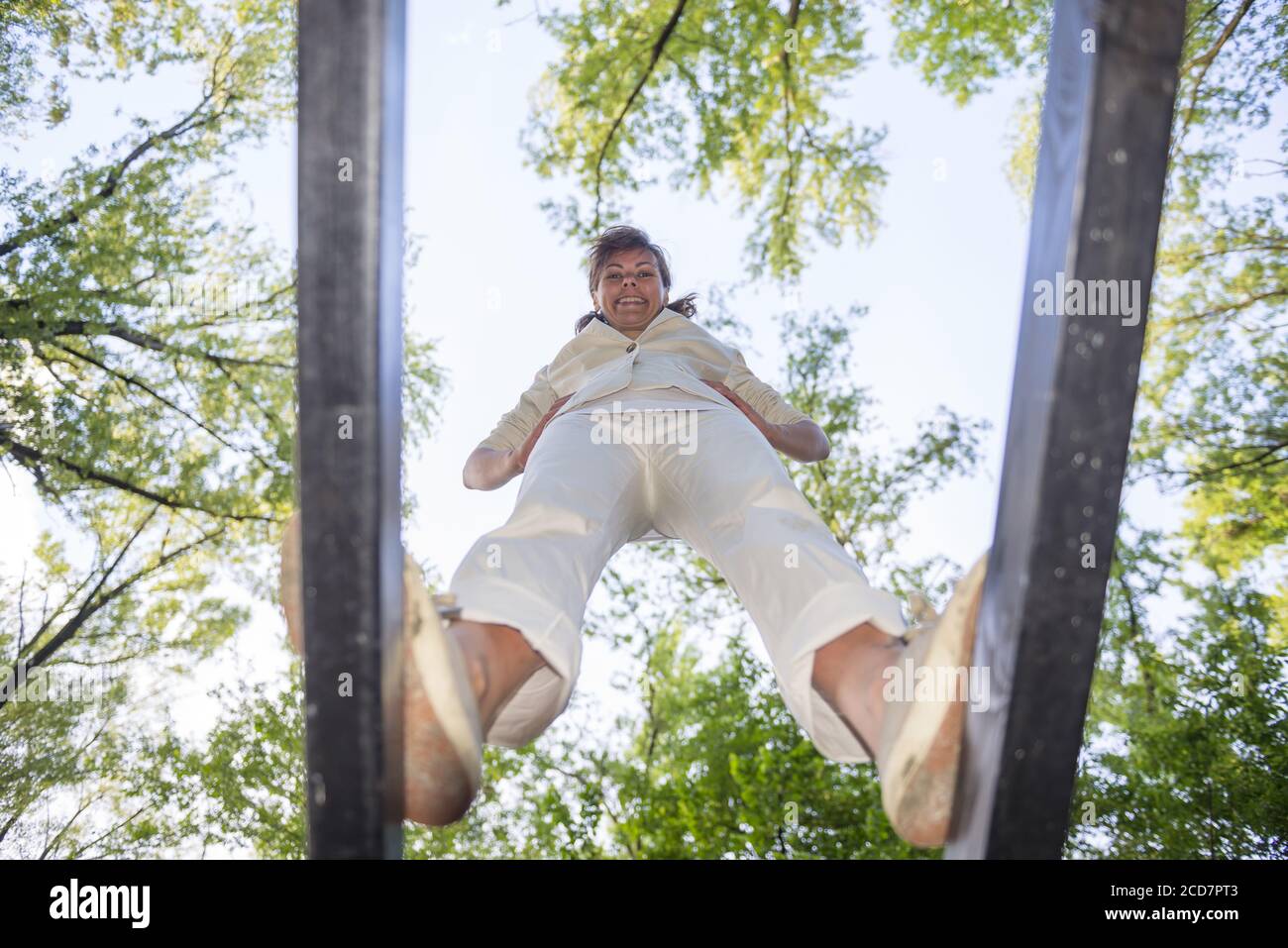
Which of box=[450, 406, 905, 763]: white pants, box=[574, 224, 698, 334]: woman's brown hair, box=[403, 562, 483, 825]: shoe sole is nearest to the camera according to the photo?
box=[403, 562, 483, 825]: shoe sole

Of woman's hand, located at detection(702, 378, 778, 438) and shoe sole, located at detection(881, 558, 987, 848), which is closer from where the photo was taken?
shoe sole, located at detection(881, 558, 987, 848)

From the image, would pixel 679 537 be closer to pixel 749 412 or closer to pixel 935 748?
pixel 749 412

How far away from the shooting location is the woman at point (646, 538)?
1.60 metres

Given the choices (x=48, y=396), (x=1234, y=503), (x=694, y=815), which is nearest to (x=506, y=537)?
(x=694, y=815)

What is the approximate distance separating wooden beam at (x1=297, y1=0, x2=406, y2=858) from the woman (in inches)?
5.4

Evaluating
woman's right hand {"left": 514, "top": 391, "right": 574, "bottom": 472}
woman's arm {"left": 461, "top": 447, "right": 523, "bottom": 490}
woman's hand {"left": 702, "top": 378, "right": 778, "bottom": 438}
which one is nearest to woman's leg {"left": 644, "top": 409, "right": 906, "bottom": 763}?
woman's hand {"left": 702, "top": 378, "right": 778, "bottom": 438}

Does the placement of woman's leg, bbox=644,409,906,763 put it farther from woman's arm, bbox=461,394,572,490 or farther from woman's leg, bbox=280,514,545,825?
woman's arm, bbox=461,394,572,490

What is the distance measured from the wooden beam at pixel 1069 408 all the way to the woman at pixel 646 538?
5.7 inches

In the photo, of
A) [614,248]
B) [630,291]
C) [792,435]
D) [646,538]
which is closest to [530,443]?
[646,538]

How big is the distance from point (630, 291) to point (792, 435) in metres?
0.80

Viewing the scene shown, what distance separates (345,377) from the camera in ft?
4.67

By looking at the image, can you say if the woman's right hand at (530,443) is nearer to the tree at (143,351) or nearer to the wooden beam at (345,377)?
the wooden beam at (345,377)

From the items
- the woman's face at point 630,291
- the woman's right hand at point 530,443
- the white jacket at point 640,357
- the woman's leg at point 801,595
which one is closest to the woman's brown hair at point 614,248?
the woman's face at point 630,291

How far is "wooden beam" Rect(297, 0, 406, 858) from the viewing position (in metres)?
1.42
